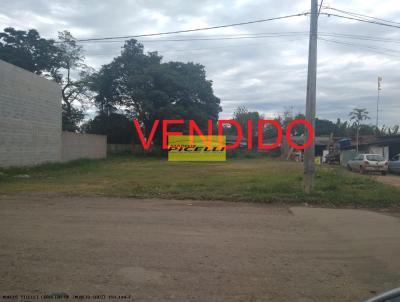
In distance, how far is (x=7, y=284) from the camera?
427 centimetres

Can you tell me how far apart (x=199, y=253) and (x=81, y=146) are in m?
28.1

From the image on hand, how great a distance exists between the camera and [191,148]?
43.5 m

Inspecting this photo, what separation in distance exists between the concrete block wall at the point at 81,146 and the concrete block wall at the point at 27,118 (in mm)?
1830

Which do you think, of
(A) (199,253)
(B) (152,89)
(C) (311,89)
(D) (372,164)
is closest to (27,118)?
(C) (311,89)

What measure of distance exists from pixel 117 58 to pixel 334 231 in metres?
44.1

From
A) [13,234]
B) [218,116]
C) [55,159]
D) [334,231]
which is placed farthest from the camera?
[218,116]

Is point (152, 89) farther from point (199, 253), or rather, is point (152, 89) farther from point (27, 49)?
point (199, 253)

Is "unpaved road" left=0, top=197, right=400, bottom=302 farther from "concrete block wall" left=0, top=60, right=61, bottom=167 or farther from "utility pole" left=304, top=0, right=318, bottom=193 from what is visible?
"concrete block wall" left=0, top=60, right=61, bottom=167

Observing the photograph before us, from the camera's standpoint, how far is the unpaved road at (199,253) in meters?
4.29

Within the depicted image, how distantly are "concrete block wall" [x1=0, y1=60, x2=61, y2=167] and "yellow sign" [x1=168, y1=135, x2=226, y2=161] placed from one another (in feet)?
62.2

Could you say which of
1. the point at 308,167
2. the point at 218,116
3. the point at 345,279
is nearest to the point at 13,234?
the point at 345,279

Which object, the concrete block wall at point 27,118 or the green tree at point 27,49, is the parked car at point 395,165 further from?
the green tree at point 27,49

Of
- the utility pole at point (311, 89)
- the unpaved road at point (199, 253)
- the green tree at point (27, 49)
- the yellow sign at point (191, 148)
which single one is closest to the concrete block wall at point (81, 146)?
the yellow sign at point (191, 148)

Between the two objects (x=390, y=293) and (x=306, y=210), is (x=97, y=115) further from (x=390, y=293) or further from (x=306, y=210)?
(x=390, y=293)
